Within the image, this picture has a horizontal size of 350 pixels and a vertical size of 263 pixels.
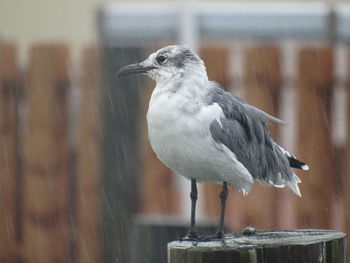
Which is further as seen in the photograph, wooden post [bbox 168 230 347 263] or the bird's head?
the bird's head

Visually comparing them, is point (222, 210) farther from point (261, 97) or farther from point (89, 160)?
point (89, 160)

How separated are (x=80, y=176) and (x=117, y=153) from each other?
0.39m

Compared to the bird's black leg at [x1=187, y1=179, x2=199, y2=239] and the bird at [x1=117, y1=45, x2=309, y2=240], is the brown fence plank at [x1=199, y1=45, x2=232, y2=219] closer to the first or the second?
the bird at [x1=117, y1=45, x2=309, y2=240]

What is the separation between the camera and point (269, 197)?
20.7 ft

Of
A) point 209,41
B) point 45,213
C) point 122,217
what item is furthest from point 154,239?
point 209,41

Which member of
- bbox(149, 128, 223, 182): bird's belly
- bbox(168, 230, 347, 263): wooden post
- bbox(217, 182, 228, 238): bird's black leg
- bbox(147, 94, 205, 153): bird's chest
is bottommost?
bbox(168, 230, 347, 263): wooden post

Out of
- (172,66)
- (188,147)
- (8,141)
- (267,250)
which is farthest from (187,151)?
(8,141)

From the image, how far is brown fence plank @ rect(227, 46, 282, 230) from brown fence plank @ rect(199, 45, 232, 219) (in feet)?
0.51

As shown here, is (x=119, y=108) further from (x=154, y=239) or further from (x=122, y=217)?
(x=154, y=239)

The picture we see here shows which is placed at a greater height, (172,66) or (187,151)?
(172,66)

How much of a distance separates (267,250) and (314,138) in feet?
10.0

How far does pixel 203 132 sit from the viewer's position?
149 inches

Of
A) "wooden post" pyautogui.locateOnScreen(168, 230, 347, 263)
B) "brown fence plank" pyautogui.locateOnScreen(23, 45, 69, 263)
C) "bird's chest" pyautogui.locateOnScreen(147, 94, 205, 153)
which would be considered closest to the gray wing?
"bird's chest" pyautogui.locateOnScreen(147, 94, 205, 153)

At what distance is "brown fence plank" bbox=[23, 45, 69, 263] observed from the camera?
660cm
